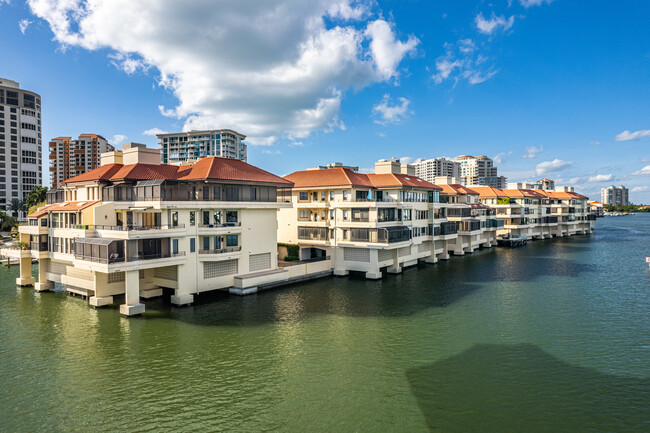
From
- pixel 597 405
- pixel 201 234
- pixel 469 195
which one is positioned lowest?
pixel 597 405

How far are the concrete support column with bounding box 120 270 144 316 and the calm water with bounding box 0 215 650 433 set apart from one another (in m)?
1.42

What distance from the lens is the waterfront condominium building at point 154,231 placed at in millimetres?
38312

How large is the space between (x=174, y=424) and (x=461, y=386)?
16316mm

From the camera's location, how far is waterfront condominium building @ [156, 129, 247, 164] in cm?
15725

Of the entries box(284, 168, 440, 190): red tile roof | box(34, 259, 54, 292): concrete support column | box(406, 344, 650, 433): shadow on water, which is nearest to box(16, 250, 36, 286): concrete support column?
box(34, 259, 54, 292): concrete support column

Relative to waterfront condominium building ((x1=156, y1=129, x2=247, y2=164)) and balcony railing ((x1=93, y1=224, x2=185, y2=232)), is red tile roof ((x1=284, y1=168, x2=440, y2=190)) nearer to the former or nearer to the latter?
balcony railing ((x1=93, y1=224, x2=185, y2=232))

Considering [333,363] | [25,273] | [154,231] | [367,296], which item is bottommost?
[333,363]

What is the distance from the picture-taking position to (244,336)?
3175 centimetres

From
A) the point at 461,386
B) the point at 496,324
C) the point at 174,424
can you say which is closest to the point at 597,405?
the point at 461,386

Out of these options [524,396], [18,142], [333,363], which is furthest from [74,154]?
[524,396]

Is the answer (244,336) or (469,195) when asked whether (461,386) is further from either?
(469,195)

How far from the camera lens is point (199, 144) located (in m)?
159

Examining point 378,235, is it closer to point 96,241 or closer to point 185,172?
point 185,172

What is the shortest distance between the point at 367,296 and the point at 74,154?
167073 millimetres
